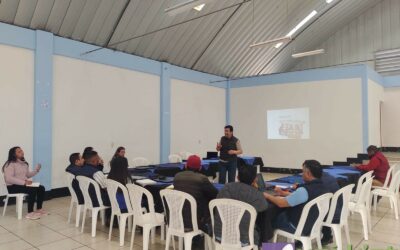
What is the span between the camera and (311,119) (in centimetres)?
967

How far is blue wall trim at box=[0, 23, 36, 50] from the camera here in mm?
5719

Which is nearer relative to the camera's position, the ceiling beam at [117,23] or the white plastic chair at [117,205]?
the white plastic chair at [117,205]

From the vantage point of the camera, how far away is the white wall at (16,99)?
571 cm

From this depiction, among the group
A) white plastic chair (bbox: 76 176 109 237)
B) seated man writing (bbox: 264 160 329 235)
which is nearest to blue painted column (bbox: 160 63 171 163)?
white plastic chair (bbox: 76 176 109 237)

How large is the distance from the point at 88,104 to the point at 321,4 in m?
8.11

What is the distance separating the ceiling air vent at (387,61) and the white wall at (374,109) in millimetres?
1217

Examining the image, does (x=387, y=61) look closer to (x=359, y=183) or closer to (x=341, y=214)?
(x=359, y=183)

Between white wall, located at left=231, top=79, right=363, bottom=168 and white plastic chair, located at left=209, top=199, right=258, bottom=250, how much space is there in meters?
7.59

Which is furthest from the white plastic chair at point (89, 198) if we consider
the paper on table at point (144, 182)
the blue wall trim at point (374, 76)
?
the blue wall trim at point (374, 76)

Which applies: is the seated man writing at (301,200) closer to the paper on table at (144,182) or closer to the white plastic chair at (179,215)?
the white plastic chair at (179,215)

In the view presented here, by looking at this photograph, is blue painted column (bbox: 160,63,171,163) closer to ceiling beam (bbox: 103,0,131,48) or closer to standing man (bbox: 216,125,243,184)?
ceiling beam (bbox: 103,0,131,48)

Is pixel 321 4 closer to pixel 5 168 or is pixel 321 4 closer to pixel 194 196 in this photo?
pixel 194 196

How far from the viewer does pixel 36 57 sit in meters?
6.11

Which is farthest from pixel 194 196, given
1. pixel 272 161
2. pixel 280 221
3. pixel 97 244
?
pixel 272 161
